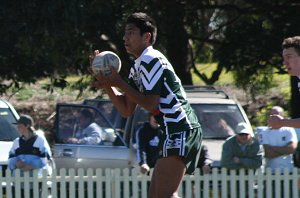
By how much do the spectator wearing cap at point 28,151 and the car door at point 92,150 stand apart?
3.27 feet

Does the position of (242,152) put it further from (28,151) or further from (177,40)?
(177,40)

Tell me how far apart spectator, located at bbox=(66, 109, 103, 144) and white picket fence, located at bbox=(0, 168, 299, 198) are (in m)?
1.36

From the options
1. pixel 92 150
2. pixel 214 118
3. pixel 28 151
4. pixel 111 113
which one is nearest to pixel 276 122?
pixel 28 151

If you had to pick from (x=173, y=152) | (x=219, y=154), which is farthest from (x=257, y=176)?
(x=173, y=152)

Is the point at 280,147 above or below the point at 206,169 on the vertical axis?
above

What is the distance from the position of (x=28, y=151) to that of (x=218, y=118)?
3.03 metres

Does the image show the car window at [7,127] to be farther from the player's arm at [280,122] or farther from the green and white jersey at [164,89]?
the player's arm at [280,122]

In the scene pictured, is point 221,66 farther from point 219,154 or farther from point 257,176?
point 257,176

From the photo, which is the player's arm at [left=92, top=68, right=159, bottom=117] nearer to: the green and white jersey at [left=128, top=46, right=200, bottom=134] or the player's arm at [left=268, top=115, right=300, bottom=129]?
the green and white jersey at [left=128, top=46, right=200, bottom=134]

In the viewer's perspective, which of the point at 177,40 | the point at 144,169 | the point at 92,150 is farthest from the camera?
the point at 177,40

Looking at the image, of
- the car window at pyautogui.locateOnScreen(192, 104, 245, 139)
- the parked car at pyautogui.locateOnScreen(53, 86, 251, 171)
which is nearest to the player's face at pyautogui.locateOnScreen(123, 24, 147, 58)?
the parked car at pyautogui.locateOnScreen(53, 86, 251, 171)

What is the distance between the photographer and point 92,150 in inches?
495

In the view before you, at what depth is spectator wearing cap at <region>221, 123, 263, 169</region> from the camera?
11.6 m

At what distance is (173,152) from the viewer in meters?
6.75
